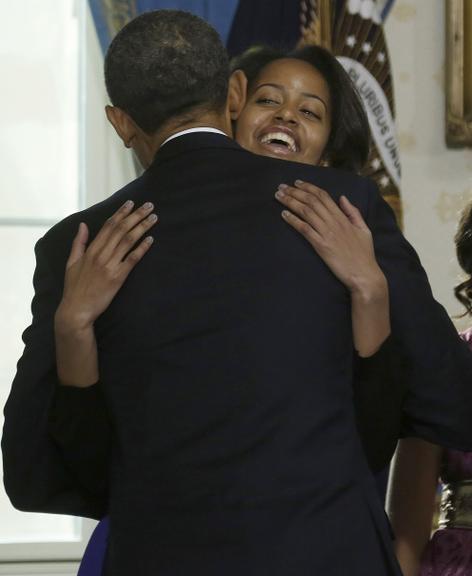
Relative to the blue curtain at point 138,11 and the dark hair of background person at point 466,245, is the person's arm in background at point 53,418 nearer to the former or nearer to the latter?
the dark hair of background person at point 466,245

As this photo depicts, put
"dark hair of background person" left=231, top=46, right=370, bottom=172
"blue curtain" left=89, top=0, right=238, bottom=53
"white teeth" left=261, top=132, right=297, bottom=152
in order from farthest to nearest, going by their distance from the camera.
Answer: "blue curtain" left=89, top=0, right=238, bottom=53 < "dark hair of background person" left=231, top=46, right=370, bottom=172 < "white teeth" left=261, top=132, right=297, bottom=152

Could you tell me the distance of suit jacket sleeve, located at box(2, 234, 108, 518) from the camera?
5.40ft

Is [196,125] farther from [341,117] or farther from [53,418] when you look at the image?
[341,117]

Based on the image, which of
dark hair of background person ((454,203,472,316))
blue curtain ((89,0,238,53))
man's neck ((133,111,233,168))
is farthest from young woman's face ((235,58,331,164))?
blue curtain ((89,0,238,53))

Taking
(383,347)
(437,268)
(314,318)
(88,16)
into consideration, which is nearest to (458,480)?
(383,347)

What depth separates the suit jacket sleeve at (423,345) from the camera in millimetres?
1612

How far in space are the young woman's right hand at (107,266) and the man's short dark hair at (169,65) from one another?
0.14m

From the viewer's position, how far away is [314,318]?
1499mm

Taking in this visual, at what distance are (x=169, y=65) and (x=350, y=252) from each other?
1.11ft

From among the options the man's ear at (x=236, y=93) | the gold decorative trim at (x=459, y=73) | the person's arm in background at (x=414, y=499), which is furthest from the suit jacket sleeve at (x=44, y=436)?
the gold decorative trim at (x=459, y=73)

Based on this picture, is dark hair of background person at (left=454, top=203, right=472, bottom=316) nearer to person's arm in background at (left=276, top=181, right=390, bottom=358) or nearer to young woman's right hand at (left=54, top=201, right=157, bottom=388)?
person's arm in background at (left=276, top=181, right=390, bottom=358)

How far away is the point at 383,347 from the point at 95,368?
0.38 metres

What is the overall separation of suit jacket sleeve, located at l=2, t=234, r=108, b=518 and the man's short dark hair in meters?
0.28

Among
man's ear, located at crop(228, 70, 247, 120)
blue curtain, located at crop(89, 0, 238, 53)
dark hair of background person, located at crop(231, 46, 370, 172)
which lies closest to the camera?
man's ear, located at crop(228, 70, 247, 120)
